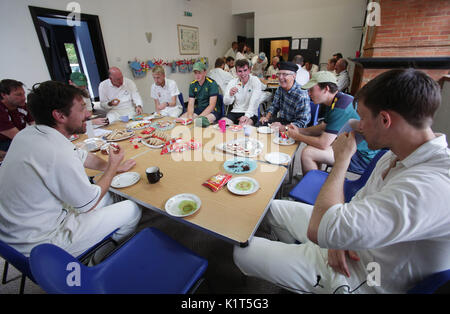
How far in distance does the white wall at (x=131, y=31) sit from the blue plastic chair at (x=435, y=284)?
Result: 5.06 meters

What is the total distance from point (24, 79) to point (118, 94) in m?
1.54

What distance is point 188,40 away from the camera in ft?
20.8

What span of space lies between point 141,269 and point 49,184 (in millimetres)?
656

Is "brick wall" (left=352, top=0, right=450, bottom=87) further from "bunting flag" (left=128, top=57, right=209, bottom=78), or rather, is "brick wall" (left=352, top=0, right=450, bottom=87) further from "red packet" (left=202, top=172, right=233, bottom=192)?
"bunting flag" (left=128, top=57, right=209, bottom=78)

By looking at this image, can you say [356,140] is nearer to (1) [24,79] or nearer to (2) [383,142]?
(2) [383,142]

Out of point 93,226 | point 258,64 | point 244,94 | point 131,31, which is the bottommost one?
point 93,226

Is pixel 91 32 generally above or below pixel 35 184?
above

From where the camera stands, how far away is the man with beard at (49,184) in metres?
1.04

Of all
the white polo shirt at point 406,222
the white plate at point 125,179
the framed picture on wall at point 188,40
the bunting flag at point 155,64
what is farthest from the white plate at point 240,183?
the framed picture on wall at point 188,40

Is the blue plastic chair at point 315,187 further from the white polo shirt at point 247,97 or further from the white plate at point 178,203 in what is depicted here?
the white polo shirt at point 247,97

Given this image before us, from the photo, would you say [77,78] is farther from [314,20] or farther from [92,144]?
[314,20]

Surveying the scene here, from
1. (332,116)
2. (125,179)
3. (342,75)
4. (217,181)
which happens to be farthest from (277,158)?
(342,75)

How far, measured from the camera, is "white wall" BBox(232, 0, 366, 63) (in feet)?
21.4
